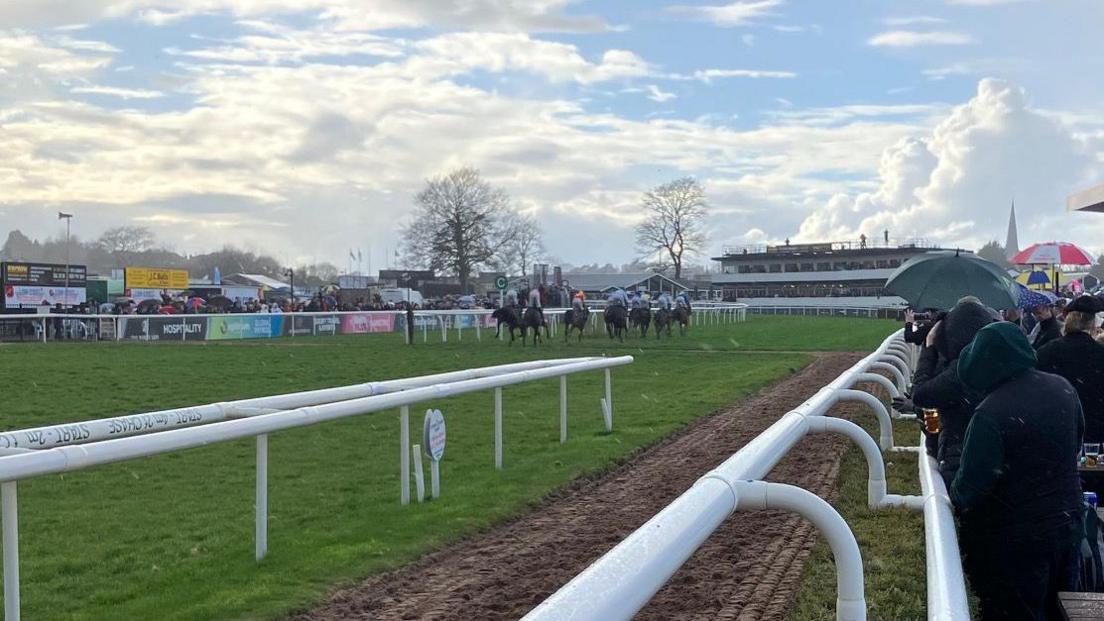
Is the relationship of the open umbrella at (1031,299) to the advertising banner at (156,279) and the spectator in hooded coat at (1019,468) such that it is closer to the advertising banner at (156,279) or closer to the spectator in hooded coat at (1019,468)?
the spectator in hooded coat at (1019,468)

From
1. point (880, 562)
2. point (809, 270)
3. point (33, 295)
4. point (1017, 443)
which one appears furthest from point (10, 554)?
point (809, 270)

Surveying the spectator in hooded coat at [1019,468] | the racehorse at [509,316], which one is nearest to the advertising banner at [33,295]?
the racehorse at [509,316]

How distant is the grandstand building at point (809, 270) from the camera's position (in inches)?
2837

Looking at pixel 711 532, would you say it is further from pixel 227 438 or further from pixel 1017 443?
pixel 227 438

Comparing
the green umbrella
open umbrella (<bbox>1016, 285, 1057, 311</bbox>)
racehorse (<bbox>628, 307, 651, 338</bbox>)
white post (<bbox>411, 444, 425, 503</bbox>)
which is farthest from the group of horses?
white post (<bbox>411, 444, 425, 503</bbox>)

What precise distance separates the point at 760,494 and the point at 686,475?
507 centimetres

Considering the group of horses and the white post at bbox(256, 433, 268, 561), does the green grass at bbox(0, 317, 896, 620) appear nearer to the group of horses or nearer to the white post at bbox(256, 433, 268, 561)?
the white post at bbox(256, 433, 268, 561)

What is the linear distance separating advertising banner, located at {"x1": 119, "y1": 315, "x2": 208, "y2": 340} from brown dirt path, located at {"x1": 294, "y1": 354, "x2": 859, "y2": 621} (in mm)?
21914

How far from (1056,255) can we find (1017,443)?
19273mm

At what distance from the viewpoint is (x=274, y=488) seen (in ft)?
22.6

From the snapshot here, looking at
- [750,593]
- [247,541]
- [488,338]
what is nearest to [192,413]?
[247,541]

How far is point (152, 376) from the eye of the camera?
1518cm

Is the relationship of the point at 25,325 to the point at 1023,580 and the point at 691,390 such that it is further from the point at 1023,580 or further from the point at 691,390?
the point at 1023,580

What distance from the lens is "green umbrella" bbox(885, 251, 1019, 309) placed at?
9.15 m
